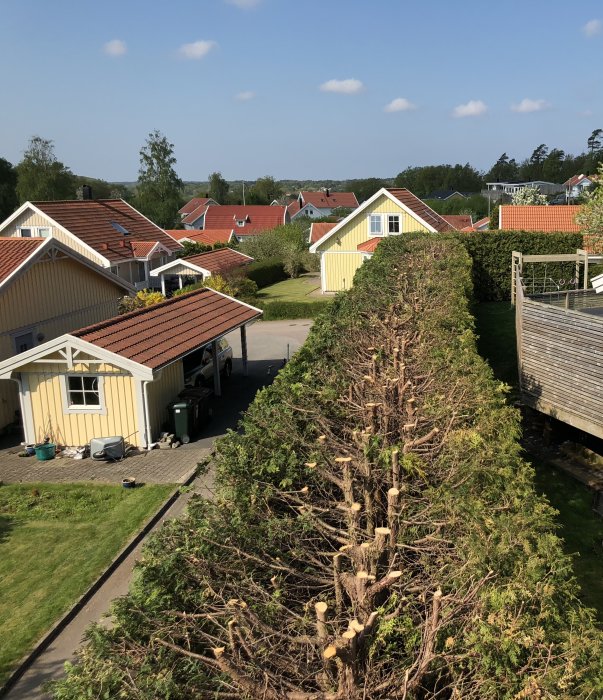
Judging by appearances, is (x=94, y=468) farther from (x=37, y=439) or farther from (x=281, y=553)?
(x=281, y=553)

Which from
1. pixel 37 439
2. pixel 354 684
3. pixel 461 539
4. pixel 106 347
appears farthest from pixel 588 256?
pixel 354 684

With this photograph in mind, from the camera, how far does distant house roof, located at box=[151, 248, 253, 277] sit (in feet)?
122

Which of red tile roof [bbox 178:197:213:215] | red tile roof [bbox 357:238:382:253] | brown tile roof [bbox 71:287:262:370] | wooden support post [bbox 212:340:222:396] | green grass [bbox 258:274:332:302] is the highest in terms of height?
red tile roof [bbox 178:197:213:215]

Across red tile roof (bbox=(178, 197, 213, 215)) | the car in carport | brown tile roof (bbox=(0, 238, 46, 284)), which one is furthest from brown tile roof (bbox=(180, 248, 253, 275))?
red tile roof (bbox=(178, 197, 213, 215))

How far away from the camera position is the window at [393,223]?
37.6 m

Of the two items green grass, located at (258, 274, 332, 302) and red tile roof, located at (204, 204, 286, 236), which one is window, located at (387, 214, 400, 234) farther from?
red tile roof, located at (204, 204, 286, 236)

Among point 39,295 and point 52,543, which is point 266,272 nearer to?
point 39,295

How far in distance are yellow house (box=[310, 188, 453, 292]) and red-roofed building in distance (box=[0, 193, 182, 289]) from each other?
10.3m

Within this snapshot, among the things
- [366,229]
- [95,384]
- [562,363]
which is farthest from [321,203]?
[562,363]

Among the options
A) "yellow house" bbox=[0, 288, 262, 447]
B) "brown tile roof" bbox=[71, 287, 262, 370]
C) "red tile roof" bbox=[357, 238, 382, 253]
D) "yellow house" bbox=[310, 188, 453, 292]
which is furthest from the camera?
"yellow house" bbox=[310, 188, 453, 292]

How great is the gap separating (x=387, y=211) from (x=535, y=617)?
3526 centimetres

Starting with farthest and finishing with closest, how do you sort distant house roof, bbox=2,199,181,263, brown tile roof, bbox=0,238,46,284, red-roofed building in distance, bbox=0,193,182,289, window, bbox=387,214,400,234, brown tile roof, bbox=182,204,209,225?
brown tile roof, bbox=182,204,209,225, window, bbox=387,214,400,234, distant house roof, bbox=2,199,181,263, red-roofed building in distance, bbox=0,193,182,289, brown tile roof, bbox=0,238,46,284

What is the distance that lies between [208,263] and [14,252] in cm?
1998

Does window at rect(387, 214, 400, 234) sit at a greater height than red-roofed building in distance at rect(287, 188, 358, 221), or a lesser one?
lesser
